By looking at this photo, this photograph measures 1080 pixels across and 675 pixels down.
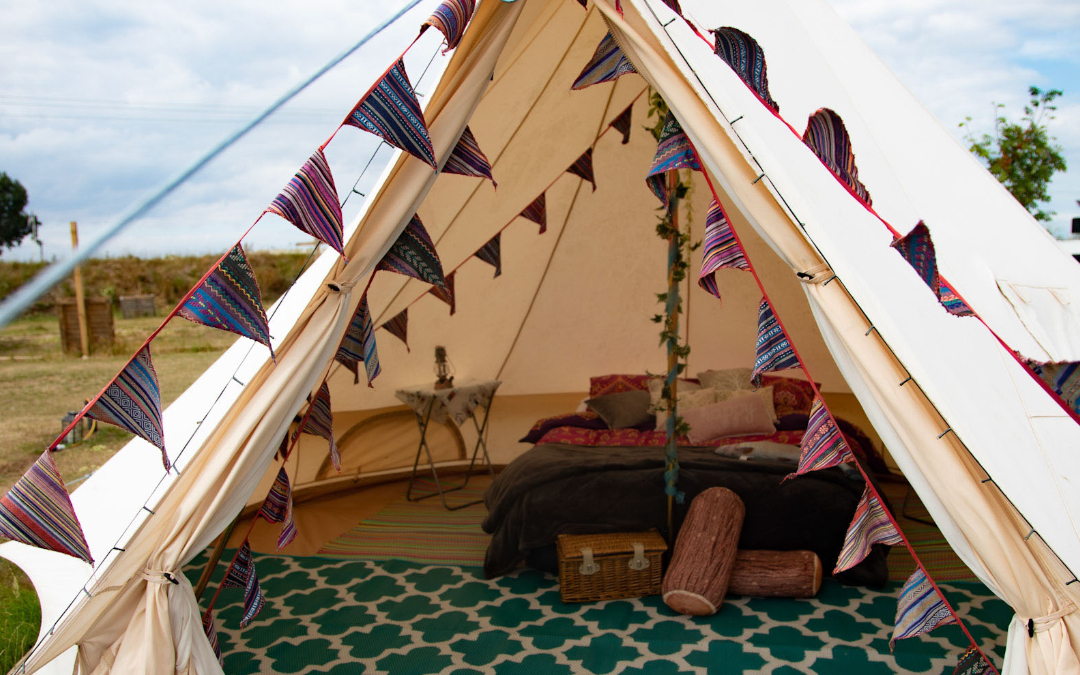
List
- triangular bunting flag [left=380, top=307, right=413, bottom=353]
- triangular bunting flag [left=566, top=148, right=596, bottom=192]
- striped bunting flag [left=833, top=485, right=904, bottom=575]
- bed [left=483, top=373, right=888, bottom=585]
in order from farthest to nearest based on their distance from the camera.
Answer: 1. triangular bunting flag [left=380, top=307, right=413, bottom=353]
2. triangular bunting flag [left=566, top=148, right=596, bottom=192]
3. bed [left=483, top=373, right=888, bottom=585]
4. striped bunting flag [left=833, top=485, right=904, bottom=575]

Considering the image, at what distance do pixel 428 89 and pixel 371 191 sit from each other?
32 centimetres

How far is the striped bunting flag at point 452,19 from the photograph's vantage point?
1.90m

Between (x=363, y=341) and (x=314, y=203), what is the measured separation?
777mm

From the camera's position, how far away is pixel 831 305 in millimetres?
1818

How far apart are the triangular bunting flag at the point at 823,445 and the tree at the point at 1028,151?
9818 millimetres

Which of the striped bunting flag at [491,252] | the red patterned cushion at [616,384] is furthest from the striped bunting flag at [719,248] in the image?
the red patterned cushion at [616,384]

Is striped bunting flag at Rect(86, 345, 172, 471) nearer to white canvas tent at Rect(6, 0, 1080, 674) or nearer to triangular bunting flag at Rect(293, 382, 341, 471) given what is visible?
white canvas tent at Rect(6, 0, 1080, 674)

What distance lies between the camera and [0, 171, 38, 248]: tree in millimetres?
10570

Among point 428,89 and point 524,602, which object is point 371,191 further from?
point 524,602

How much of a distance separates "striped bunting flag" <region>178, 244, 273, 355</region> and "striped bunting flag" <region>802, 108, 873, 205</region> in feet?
4.77

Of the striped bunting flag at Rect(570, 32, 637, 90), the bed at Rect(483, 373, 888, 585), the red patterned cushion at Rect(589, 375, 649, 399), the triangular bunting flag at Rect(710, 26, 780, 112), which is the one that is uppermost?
the striped bunting flag at Rect(570, 32, 637, 90)

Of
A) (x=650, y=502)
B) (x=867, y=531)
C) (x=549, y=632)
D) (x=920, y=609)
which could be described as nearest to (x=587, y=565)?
(x=549, y=632)

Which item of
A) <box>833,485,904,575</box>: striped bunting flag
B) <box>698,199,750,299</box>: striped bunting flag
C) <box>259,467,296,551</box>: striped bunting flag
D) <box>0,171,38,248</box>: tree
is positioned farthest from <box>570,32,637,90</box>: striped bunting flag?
<box>0,171,38,248</box>: tree

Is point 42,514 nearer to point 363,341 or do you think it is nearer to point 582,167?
point 363,341
